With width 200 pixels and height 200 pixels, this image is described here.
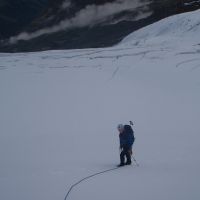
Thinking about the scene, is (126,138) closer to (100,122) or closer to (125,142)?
(125,142)

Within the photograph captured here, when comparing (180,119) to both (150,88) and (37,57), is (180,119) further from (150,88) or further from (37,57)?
(37,57)

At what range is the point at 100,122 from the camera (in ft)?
47.7

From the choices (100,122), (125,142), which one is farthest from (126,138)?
(100,122)

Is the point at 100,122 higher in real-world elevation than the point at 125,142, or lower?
lower

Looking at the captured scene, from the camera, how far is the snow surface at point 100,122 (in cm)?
719

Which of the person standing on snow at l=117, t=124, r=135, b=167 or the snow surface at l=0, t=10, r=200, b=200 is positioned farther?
the person standing on snow at l=117, t=124, r=135, b=167

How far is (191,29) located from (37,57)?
13.3 meters

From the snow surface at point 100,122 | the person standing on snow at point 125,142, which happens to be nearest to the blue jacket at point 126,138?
the person standing on snow at point 125,142

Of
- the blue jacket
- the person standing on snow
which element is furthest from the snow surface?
the blue jacket

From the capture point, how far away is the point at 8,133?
1330 centimetres

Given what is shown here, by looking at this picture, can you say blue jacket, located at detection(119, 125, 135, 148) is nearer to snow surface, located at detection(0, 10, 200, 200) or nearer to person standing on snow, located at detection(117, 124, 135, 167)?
person standing on snow, located at detection(117, 124, 135, 167)

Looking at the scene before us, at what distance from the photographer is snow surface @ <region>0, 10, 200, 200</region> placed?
719 centimetres

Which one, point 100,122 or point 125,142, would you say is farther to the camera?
point 100,122

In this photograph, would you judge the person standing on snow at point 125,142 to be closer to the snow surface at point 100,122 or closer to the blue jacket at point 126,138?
the blue jacket at point 126,138
